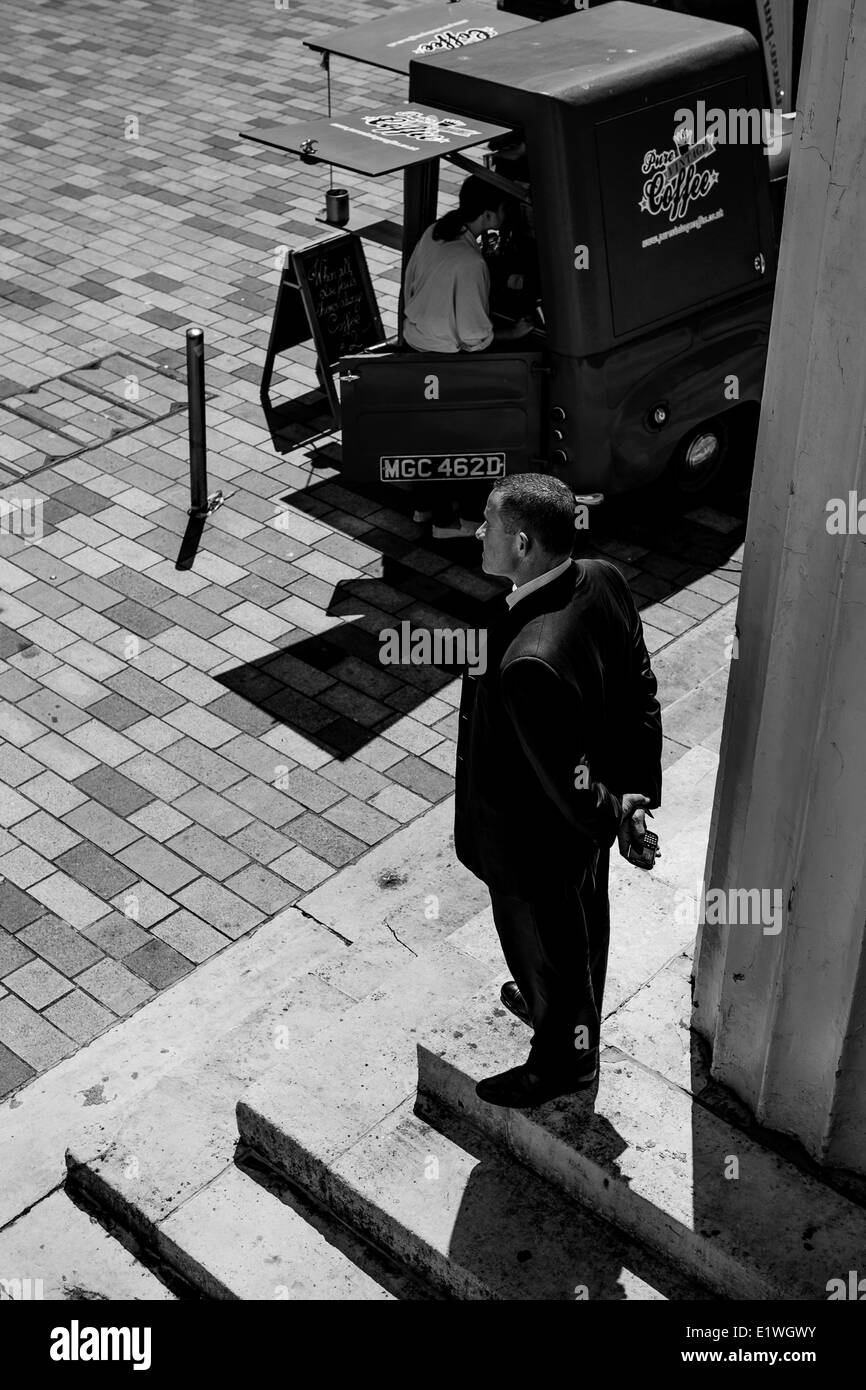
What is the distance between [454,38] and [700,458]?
2690 mm

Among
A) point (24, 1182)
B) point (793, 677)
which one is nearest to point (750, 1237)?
point (793, 677)

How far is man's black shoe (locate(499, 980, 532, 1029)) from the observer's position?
14.7 ft

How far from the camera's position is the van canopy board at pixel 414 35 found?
329 inches

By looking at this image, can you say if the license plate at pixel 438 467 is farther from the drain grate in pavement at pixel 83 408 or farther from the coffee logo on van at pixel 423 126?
the drain grate in pavement at pixel 83 408

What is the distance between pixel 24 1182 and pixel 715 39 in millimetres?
6187

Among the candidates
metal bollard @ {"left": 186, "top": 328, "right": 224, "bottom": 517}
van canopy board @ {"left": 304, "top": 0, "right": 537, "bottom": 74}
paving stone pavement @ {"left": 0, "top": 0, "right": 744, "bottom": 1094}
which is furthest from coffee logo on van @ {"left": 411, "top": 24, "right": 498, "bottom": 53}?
paving stone pavement @ {"left": 0, "top": 0, "right": 744, "bottom": 1094}

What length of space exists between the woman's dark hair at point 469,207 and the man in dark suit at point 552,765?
13.7 feet

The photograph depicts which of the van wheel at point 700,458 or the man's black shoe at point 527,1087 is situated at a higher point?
the man's black shoe at point 527,1087

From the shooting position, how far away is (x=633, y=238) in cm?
755

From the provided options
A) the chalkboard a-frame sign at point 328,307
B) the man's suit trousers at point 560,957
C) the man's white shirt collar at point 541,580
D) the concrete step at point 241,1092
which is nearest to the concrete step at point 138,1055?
the concrete step at point 241,1092

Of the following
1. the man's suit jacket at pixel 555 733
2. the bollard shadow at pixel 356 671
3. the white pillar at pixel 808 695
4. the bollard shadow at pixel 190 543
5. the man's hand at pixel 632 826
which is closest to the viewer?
the white pillar at pixel 808 695

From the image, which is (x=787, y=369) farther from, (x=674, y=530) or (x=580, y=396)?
(x=674, y=530)

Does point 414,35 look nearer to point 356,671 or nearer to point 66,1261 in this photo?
point 356,671

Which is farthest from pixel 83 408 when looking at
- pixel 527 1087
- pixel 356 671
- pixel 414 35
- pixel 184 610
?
pixel 527 1087
